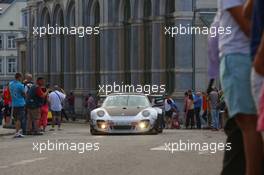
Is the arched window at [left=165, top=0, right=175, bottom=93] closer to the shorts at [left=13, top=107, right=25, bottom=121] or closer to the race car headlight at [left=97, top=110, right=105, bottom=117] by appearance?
the race car headlight at [left=97, top=110, right=105, bottom=117]

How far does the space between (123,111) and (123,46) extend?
80.6 feet

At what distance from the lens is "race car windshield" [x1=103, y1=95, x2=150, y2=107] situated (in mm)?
22688

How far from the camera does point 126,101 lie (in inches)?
900

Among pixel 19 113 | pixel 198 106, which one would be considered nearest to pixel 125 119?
pixel 19 113

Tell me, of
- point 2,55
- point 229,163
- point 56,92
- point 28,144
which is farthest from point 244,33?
point 2,55

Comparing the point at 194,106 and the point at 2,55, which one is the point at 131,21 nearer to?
the point at 194,106

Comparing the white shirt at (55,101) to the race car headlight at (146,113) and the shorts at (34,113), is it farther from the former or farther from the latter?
the race car headlight at (146,113)

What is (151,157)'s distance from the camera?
45.0 feet

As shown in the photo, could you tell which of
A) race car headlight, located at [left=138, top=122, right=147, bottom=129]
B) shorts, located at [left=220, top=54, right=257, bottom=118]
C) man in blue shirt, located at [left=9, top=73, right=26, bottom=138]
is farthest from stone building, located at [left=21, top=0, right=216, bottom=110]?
shorts, located at [left=220, top=54, right=257, bottom=118]

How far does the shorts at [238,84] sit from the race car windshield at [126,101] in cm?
1733

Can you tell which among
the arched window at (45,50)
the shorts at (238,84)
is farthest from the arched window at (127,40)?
the shorts at (238,84)

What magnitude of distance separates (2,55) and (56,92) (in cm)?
7948

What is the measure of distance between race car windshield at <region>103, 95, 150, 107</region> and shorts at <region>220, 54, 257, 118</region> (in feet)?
56.9

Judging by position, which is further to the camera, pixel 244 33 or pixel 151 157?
pixel 151 157
